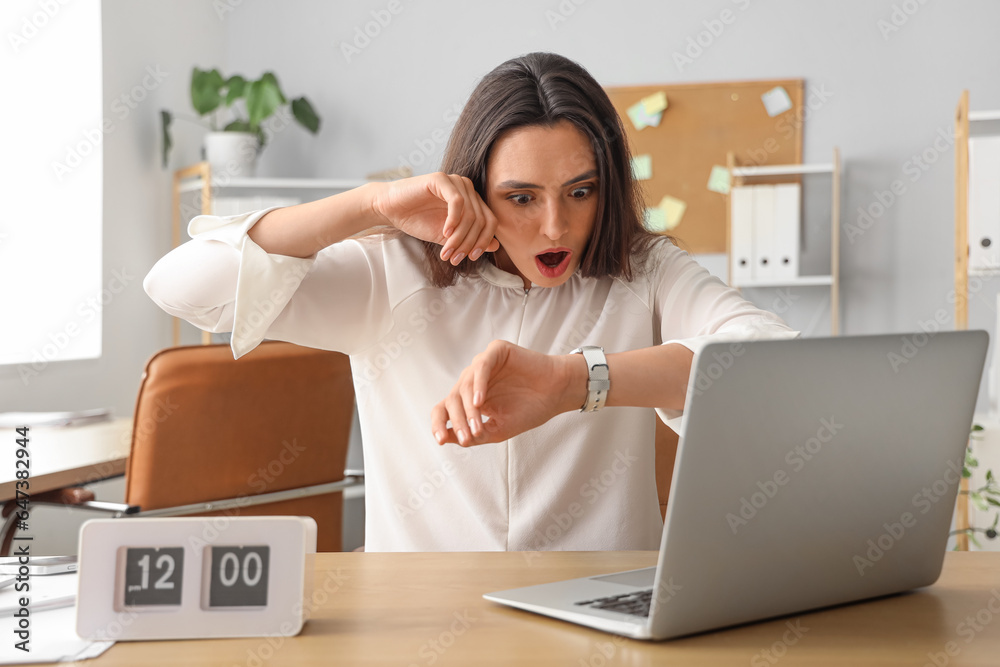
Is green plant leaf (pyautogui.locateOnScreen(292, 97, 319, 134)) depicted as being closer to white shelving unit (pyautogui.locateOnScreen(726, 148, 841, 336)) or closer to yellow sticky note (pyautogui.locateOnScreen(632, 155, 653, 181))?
yellow sticky note (pyautogui.locateOnScreen(632, 155, 653, 181))

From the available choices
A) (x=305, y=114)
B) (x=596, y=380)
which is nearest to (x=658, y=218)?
(x=305, y=114)

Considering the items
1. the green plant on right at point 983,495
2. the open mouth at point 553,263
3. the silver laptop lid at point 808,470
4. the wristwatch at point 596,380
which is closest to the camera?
the silver laptop lid at point 808,470

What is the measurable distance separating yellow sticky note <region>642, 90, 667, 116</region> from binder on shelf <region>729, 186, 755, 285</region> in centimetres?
45

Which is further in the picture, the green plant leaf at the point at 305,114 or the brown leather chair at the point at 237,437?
the green plant leaf at the point at 305,114

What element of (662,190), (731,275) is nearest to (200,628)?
(731,275)

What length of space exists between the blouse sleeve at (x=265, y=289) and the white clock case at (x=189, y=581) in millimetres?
436

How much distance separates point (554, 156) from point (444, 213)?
156 mm

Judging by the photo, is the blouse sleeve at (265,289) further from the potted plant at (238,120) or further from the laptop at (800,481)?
the potted plant at (238,120)

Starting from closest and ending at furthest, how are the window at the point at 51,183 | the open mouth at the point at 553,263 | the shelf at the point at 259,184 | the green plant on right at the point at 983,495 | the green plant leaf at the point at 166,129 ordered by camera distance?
1. the open mouth at the point at 553,263
2. the green plant on right at the point at 983,495
3. the window at the point at 51,183
4. the green plant leaf at the point at 166,129
5. the shelf at the point at 259,184

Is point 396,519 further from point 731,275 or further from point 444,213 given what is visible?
point 731,275

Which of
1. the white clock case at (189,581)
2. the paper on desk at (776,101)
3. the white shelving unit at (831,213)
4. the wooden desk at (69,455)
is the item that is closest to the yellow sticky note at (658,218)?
the white shelving unit at (831,213)

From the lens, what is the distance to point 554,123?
1.13 m

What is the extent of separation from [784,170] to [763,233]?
0.23 meters

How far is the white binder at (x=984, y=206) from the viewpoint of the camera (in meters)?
2.50
